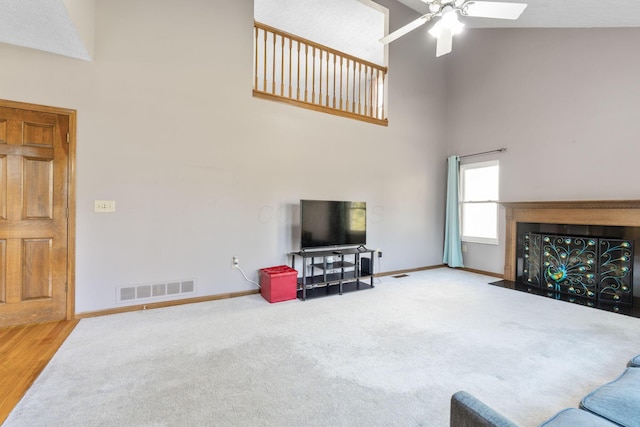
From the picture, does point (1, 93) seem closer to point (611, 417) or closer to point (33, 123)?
point (33, 123)

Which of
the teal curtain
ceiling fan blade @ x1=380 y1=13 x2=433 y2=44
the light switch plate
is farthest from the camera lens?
the teal curtain

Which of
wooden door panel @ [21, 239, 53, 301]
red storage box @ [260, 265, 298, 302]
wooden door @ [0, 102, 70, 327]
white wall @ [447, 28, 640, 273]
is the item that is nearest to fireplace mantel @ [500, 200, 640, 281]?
white wall @ [447, 28, 640, 273]

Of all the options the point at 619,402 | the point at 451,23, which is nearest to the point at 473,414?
the point at 619,402

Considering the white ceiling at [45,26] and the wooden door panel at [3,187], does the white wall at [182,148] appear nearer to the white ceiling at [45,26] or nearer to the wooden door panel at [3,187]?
the white ceiling at [45,26]

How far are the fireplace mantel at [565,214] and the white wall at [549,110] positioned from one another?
0.17 m

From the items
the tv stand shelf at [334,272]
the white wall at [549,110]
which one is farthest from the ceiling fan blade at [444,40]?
the tv stand shelf at [334,272]

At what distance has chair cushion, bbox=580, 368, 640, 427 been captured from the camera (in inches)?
39.6

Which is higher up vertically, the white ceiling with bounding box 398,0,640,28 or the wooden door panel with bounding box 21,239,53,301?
the white ceiling with bounding box 398,0,640,28

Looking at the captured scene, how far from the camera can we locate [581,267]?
393cm

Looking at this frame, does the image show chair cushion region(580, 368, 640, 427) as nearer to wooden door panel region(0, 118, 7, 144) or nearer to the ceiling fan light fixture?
the ceiling fan light fixture

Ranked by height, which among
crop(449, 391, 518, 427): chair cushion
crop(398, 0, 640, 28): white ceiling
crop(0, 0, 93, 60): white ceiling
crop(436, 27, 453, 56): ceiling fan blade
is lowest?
crop(449, 391, 518, 427): chair cushion

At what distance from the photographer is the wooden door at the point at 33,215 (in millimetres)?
2689

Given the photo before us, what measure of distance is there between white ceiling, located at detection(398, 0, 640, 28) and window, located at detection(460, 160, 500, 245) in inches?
80.3

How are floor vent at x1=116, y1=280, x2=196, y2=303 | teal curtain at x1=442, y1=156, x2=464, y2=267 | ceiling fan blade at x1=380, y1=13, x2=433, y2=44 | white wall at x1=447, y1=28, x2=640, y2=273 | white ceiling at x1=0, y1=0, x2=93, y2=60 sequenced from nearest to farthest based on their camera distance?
white ceiling at x1=0, y1=0, x2=93, y2=60, ceiling fan blade at x1=380, y1=13, x2=433, y2=44, floor vent at x1=116, y1=280, x2=196, y2=303, white wall at x1=447, y1=28, x2=640, y2=273, teal curtain at x1=442, y1=156, x2=464, y2=267
